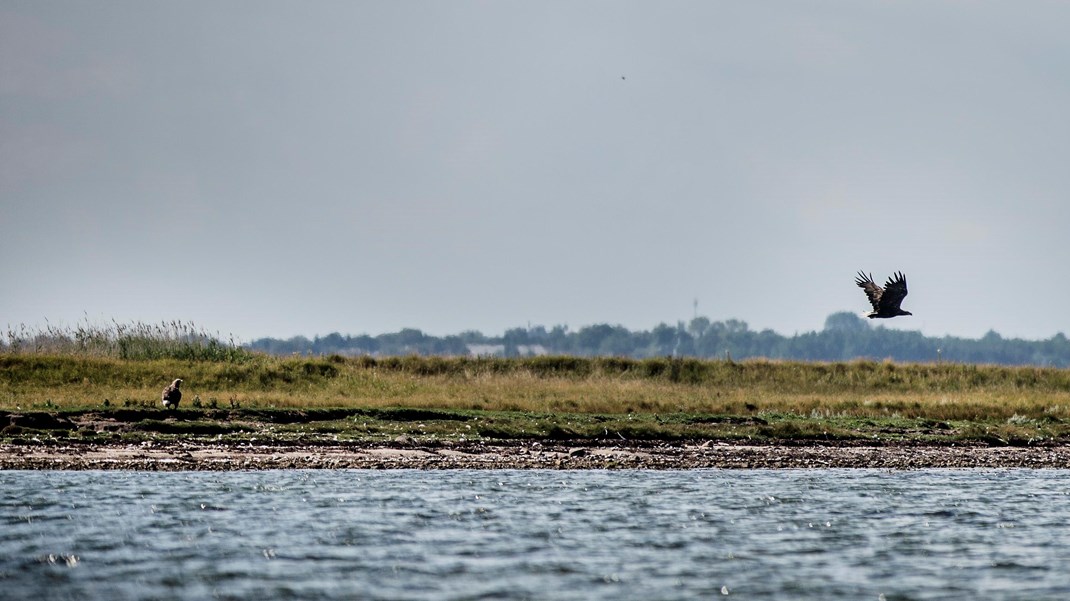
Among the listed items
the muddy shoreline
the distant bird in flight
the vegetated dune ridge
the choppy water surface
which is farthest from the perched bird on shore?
the distant bird in flight

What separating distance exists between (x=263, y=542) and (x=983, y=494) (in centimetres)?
1343

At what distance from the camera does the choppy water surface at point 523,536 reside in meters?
15.7

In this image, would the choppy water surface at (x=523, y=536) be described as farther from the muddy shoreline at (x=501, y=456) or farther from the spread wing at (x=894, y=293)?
the spread wing at (x=894, y=293)

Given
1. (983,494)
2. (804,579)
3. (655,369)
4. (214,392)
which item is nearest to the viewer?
(804,579)

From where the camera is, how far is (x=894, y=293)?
38.5 meters

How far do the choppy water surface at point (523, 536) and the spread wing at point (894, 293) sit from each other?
12.0 m

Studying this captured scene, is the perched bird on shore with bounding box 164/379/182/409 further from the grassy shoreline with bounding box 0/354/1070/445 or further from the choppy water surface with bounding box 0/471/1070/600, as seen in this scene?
the choppy water surface with bounding box 0/471/1070/600

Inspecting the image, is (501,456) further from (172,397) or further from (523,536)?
(523,536)

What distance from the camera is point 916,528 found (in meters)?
20.6

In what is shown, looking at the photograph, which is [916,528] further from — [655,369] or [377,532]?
[655,369]

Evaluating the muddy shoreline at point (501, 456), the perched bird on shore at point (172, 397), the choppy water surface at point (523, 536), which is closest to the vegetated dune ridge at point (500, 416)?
the muddy shoreline at point (501, 456)

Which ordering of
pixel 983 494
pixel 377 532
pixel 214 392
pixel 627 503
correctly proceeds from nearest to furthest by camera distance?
pixel 377 532 → pixel 627 503 → pixel 983 494 → pixel 214 392

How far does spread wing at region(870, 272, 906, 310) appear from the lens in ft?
126

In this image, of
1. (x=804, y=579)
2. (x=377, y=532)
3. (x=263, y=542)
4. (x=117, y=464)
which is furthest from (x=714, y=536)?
(x=117, y=464)
